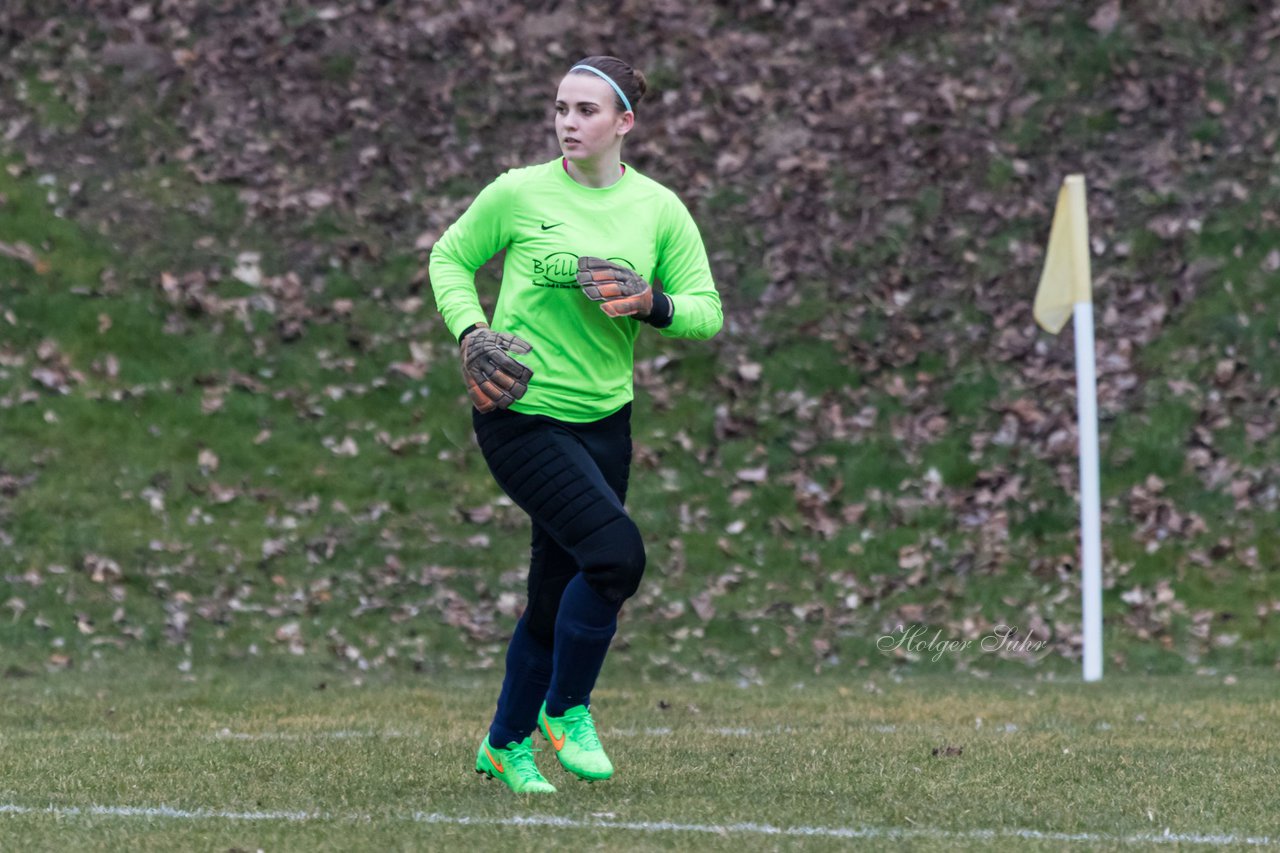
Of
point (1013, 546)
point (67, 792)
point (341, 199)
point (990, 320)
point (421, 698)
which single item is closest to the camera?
point (67, 792)

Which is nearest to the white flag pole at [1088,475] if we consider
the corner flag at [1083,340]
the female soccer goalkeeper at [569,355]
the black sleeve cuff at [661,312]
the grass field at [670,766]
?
the corner flag at [1083,340]

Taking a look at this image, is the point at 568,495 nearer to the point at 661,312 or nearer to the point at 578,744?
the point at 661,312

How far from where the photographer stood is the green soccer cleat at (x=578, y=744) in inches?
219

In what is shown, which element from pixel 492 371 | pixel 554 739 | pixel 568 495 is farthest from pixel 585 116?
pixel 554 739

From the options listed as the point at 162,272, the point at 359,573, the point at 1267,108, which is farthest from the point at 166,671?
the point at 1267,108

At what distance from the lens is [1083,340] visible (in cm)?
1039

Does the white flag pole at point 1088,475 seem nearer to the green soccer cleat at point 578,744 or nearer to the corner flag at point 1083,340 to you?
the corner flag at point 1083,340

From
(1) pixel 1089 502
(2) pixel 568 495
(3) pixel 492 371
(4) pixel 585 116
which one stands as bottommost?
(1) pixel 1089 502

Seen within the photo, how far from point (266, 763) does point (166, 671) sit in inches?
155

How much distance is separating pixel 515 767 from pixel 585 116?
2102 millimetres

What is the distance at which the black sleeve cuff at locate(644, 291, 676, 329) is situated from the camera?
5381 mm

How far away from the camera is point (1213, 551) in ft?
37.0

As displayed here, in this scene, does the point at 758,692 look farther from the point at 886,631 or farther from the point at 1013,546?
the point at 1013,546

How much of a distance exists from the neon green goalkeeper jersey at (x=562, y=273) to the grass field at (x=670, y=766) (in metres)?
1.31
